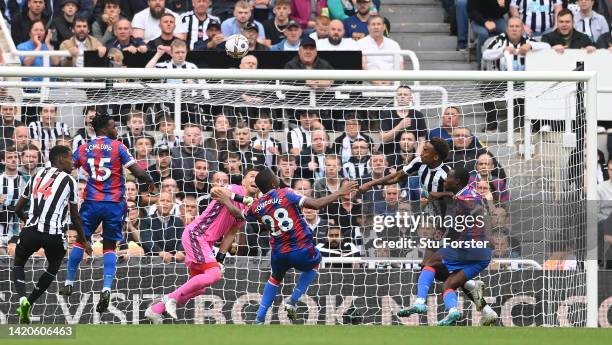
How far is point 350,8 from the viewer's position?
827 inches

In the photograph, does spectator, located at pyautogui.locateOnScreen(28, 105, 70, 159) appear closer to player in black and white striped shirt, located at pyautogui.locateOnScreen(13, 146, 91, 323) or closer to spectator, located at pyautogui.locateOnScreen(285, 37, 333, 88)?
player in black and white striped shirt, located at pyautogui.locateOnScreen(13, 146, 91, 323)

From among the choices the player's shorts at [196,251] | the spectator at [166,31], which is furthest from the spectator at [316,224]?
the spectator at [166,31]

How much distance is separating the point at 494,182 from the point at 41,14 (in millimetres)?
7238

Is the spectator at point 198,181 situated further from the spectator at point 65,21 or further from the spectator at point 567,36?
the spectator at point 567,36

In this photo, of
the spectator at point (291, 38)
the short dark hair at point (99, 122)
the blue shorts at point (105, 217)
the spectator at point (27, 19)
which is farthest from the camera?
the spectator at point (27, 19)

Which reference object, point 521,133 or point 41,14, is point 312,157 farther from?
point 41,14

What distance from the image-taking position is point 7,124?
56.4 ft

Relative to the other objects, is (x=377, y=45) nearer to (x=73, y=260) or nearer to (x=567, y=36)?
(x=567, y=36)

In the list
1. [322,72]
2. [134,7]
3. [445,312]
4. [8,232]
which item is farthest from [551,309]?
[134,7]

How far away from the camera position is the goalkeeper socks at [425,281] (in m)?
14.5

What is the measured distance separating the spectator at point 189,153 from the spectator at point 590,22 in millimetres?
6471

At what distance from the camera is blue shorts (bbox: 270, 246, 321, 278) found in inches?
589

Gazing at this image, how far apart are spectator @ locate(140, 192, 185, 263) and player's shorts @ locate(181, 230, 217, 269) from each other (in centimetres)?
153

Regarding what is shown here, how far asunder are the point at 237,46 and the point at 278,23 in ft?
8.27
